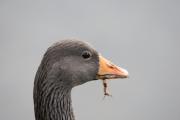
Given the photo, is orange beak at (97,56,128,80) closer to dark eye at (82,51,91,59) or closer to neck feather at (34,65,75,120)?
dark eye at (82,51,91,59)

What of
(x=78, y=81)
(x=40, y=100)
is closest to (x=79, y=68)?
(x=78, y=81)

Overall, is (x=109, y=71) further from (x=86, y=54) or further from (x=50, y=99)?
(x=50, y=99)

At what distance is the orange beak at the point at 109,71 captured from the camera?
5.40 meters

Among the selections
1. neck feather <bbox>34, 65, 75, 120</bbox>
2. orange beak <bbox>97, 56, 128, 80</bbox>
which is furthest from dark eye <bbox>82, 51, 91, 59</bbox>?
neck feather <bbox>34, 65, 75, 120</bbox>

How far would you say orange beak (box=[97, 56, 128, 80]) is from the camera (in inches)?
213

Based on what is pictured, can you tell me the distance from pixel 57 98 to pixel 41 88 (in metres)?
0.17

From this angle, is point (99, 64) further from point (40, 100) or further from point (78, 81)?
point (40, 100)

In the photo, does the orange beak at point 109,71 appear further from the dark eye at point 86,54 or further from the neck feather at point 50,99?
the neck feather at point 50,99

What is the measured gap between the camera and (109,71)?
5406mm

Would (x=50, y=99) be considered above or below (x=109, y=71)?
below

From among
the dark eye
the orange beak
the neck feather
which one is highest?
the dark eye

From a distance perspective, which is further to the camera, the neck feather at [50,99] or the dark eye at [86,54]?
the dark eye at [86,54]

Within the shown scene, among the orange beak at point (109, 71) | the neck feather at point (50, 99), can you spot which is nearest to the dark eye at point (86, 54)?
the orange beak at point (109, 71)

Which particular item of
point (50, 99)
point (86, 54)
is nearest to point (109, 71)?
point (86, 54)
